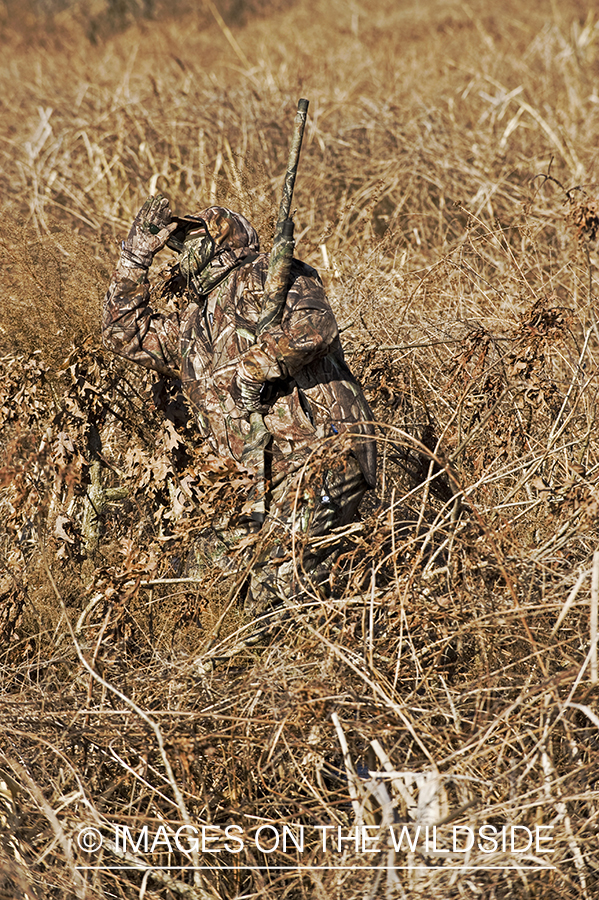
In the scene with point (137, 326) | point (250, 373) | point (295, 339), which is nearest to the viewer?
point (295, 339)

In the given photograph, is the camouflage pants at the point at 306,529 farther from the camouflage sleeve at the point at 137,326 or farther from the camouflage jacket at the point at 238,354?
the camouflage sleeve at the point at 137,326

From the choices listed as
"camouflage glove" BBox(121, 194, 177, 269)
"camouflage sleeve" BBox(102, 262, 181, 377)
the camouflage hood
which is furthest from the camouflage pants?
"camouflage glove" BBox(121, 194, 177, 269)

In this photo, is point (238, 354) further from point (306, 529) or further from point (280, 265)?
point (306, 529)

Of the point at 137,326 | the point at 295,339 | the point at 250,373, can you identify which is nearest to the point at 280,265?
the point at 295,339

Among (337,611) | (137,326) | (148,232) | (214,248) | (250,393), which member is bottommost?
(337,611)

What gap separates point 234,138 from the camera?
23.3ft

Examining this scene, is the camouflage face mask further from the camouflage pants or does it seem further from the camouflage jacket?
the camouflage pants

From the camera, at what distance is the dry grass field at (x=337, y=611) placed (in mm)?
2498

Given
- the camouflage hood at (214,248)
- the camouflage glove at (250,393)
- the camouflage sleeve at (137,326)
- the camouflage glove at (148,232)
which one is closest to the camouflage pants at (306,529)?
the camouflage glove at (250,393)

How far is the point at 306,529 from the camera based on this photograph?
314 centimetres

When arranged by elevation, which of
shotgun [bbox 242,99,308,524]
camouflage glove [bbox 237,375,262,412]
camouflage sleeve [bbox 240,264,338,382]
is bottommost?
camouflage glove [bbox 237,375,262,412]

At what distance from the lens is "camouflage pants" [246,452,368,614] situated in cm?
322

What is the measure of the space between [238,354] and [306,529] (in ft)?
2.53

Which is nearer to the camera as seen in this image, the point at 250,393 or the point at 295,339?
the point at 295,339
